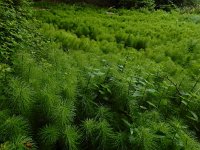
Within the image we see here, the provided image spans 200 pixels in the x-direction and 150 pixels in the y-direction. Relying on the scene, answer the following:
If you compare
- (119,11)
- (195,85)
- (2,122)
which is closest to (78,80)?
(2,122)

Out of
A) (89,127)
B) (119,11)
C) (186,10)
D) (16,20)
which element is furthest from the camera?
(186,10)

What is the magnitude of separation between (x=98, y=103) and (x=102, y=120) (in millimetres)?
342

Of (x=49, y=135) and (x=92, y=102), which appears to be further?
(x=92, y=102)

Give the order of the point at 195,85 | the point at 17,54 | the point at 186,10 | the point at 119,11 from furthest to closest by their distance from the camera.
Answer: the point at 186,10 < the point at 119,11 < the point at 195,85 < the point at 17,54

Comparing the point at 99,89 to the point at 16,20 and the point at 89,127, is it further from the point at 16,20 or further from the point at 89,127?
the point at 16,20

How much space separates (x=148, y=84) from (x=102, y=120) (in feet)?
2.97

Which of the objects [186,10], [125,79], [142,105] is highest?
[125,79]

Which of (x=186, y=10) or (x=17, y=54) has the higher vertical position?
A: (x=17, y=54)

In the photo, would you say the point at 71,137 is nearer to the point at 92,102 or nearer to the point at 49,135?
the point at 49,135

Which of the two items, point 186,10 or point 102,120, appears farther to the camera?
point 186,10

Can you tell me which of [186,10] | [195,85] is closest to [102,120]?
[195,85]

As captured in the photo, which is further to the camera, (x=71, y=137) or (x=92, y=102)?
(x=92, y=102)

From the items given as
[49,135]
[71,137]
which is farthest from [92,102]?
[49,135]

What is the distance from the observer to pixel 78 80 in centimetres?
375
